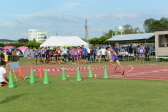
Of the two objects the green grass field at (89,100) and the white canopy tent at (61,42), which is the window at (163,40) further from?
the green grass field at (89,100)

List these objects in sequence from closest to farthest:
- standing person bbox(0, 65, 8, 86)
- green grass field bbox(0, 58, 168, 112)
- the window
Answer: green grass field bbox(0, 58, 168, 112) → standing person bbox(0, 65, 8, 86) → the window

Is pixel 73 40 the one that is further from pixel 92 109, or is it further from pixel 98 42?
pixel 92 109

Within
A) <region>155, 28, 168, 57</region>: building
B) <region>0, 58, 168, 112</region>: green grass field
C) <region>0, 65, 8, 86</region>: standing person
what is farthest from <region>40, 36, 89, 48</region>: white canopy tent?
<region>0, 58, 168, 112</region>: green grass field

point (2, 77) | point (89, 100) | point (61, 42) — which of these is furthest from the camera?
Answer: point (61, 42)

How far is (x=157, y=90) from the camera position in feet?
35.0

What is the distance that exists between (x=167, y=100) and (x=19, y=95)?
5.13 meters

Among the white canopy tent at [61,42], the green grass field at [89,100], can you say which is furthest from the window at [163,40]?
the green grass field at [89,100]

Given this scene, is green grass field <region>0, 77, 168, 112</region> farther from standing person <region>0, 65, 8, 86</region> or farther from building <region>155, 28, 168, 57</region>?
building <region>155, 28, 168, 57</region>

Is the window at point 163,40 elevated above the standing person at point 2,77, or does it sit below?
above

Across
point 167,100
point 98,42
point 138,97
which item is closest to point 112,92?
point 138,97

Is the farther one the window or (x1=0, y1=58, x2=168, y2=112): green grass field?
the window

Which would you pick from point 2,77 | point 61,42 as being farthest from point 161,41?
point 2,77

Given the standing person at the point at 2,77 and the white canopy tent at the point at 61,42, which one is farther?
the white canopy tent at the point at 61,42

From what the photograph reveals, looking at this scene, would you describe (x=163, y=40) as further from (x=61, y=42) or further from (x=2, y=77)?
(x=2, y=77)
